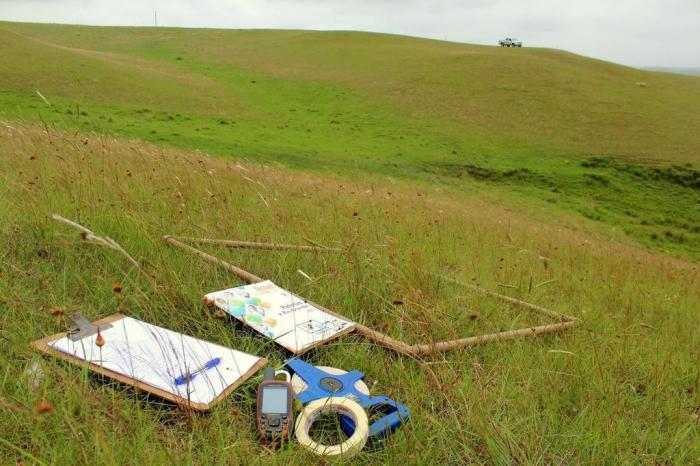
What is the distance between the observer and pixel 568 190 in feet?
58.2

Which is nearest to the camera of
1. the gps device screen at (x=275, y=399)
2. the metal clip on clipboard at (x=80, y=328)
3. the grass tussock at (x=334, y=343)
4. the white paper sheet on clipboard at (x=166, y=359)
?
the grass tussock at (x=334, y=343)

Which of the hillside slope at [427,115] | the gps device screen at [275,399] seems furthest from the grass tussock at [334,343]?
the hillside slope at [427,115]

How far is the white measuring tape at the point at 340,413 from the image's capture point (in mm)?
1820

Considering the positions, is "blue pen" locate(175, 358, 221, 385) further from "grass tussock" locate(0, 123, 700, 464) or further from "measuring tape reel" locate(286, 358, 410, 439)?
"measuring tape reel" locate(286, 358, 410, 439)

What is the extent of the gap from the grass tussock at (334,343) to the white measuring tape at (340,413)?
0.09 m

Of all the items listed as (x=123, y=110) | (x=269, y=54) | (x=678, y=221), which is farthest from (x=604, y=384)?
(x=269, y=54)

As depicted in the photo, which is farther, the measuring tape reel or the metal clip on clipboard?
the metal clip on clipboard

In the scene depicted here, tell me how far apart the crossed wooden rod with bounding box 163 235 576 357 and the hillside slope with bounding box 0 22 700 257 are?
8978 mm

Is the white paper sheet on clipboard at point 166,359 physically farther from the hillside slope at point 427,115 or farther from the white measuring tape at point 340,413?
the hillside slope at point 427,115

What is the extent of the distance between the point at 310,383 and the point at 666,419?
162cm

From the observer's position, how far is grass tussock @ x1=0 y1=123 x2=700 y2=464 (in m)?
1.81

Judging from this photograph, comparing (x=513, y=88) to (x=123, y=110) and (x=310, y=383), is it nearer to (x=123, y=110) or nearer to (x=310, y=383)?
(x=123, y=110)

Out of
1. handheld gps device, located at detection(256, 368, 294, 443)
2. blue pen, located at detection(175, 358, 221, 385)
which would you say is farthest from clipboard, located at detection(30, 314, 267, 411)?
handheld gps device, located at detection(256, 368, 294, 443)

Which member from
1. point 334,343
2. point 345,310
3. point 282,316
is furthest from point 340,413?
point 345,310
